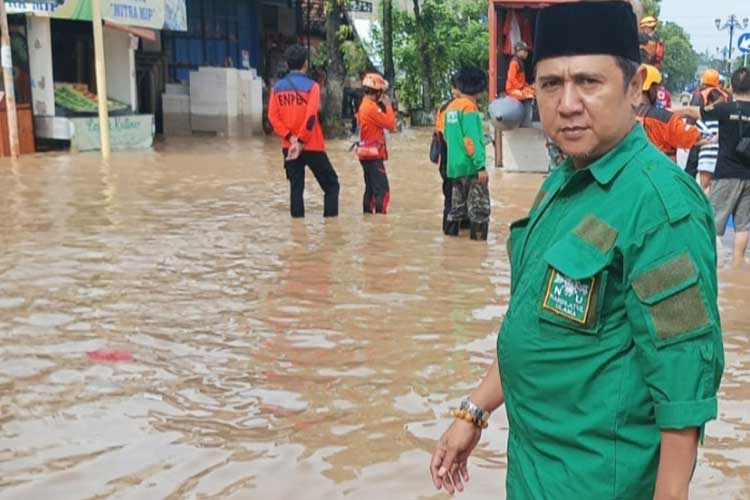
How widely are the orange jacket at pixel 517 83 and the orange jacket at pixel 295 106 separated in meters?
3.64

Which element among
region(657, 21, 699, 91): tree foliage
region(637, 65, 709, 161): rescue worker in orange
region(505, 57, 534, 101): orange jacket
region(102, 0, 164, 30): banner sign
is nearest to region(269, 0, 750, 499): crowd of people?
region(637, 65, 709, 161): rescue worker in orange

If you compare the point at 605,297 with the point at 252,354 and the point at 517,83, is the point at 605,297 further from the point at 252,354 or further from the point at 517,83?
the point at 517,83

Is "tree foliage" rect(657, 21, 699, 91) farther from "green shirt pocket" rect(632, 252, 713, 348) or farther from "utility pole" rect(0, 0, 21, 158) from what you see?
"green shirt pocket" rect(632, 252, 713, 348)

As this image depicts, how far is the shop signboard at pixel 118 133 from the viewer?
1730cm

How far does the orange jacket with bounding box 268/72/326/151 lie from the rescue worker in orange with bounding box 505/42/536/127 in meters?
3.33

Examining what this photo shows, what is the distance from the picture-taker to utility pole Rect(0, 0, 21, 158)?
15.0m

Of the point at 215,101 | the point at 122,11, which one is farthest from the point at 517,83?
the point at 215,101

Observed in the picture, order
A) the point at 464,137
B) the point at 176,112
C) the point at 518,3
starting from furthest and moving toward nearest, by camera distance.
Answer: the point at 176,112, the point at 518,3, the point at 464,137

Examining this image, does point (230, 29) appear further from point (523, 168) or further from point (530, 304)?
point (530, 304)

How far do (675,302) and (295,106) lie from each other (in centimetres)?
761

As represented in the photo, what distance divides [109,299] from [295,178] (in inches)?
137

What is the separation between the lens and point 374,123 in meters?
9.38

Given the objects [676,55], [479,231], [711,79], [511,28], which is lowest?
[479,231]

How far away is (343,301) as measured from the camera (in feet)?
20.1
